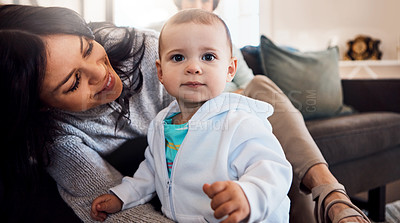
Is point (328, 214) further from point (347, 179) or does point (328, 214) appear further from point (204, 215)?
A: point (347, 179)

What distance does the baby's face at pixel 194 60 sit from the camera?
0.59 m

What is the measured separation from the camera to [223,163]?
1.90ft

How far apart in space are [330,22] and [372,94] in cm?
205

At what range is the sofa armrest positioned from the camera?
1.66m

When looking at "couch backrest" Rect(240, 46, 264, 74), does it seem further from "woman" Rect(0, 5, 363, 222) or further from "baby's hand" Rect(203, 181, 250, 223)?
"baby's hand" Rect(203, 181, 250, 223)

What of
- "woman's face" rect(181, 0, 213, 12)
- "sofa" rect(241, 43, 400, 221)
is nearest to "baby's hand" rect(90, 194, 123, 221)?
"woman's face" rect(181, 0, 213, 12)

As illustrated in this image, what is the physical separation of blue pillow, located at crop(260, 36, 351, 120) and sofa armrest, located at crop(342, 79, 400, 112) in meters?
0.24

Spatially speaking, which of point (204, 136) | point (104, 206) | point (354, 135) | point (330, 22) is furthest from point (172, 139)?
point (330, 22)

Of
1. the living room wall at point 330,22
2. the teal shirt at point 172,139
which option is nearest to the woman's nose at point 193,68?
the teal shirt at point 172,139

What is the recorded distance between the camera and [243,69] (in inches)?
51.6

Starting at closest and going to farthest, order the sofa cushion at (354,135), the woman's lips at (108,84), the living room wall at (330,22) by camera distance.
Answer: the woman's lips at (108,84) → the sofa cushion at (354,135) → the living room wall at (330,22)

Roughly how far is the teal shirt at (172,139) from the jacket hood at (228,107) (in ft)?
0.12

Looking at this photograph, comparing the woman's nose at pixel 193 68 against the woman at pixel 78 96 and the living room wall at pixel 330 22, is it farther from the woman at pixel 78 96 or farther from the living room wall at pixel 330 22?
the living room wall at pixel 330 22

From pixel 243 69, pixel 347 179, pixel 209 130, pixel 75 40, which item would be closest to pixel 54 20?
pixel 75 40
